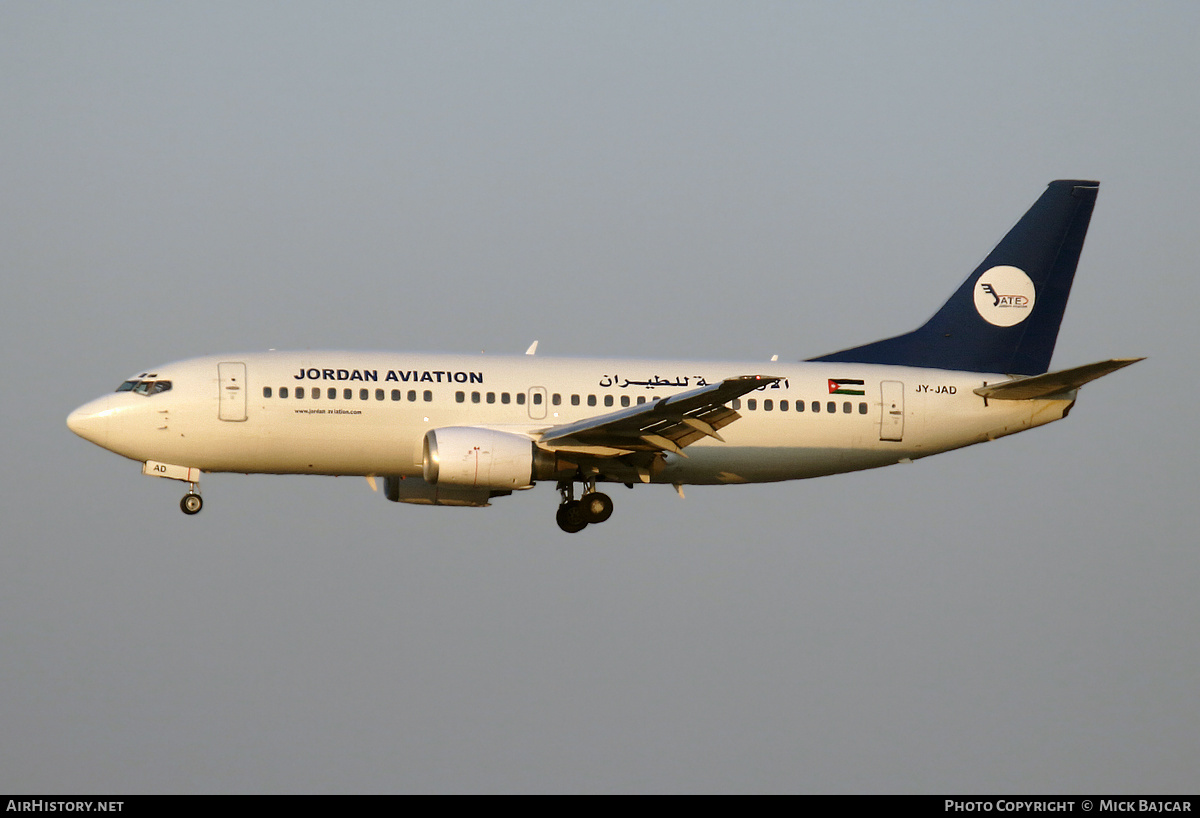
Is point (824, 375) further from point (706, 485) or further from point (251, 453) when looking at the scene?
point (251, 453)

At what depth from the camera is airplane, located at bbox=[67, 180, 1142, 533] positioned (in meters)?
36.1

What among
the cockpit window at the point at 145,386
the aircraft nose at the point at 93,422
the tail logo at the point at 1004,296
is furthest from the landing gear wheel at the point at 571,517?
the tail logo at the point at 1004,296

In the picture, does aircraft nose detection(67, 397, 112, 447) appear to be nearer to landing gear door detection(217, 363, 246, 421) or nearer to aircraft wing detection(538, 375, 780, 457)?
landing gear door detection(217, 363, 246, 421)

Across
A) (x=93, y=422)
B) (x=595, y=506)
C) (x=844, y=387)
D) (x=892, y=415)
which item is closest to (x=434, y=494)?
(x=595, y=506)

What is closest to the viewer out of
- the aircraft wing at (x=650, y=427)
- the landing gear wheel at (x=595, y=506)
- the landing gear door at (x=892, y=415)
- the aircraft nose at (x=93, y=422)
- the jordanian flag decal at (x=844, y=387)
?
the aircraft wing at (x=650, y=427)

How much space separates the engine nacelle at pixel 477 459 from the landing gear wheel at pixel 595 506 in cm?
242

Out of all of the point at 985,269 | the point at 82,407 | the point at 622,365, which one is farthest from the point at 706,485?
the point at 82,407

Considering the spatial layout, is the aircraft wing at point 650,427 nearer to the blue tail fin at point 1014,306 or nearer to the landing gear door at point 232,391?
the blue tail fin at point 1014,306

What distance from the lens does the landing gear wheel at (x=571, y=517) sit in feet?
126

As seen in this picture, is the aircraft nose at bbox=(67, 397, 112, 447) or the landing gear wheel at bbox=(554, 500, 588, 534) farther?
the landing gear wheel at bbox=(554, 500, 588, 534)

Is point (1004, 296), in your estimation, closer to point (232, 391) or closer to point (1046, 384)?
point (1046, 384)

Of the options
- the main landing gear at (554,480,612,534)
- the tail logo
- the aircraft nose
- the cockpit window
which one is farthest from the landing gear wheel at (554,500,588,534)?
the tail logo

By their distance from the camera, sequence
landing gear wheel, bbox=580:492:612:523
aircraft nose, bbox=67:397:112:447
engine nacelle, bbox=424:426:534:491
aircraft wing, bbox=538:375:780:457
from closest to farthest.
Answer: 1. aircraft wing, bbox=538:375:780:457
2. engine nacelle, bbox=424:426:534:491
3. aircraft nose, bbox=67:397:112:447
4. landing gear wheel, bbox=580:492:612:523

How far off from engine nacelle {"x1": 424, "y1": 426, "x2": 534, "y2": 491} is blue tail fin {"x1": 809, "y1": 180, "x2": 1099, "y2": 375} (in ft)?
32.5
